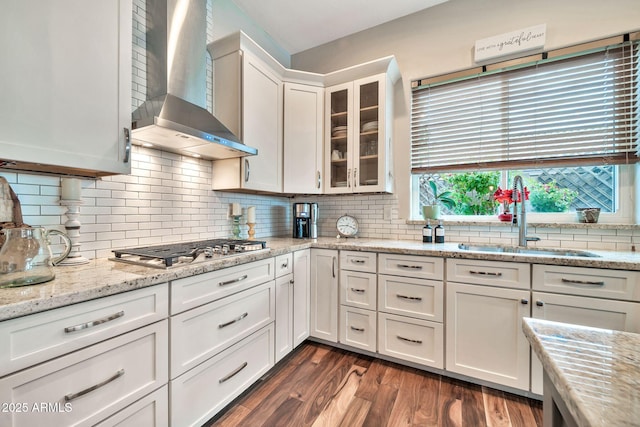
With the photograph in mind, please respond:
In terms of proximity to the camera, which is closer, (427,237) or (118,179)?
(118,179)

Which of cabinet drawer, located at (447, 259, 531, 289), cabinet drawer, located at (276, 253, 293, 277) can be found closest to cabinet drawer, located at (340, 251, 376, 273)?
cabinet drawer, located at (276, 253, 293, 277)

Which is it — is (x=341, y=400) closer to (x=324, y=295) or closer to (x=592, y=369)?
(x=324, y=295)

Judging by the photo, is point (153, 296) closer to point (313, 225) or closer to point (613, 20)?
point (313, 225)

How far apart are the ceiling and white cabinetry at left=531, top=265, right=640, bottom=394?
2415 mm

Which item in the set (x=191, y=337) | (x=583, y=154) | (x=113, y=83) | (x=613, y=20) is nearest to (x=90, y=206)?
(x=113, y=83)

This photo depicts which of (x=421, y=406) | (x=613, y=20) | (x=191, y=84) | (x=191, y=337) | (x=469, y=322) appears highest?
(x=613, y=20)

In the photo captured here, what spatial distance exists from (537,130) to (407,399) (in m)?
2.18

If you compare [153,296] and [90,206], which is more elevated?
[90,206]

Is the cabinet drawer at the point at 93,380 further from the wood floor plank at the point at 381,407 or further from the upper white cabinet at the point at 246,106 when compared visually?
the upper white cabinet at the point at 246,106

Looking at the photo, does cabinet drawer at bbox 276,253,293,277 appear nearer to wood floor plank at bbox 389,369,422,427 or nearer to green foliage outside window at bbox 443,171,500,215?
wood floor plank at bbox 389,369,422,427

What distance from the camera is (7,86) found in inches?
39.1

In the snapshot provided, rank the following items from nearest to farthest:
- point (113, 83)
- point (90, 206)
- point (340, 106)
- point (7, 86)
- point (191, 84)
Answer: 1. point (7, 86)
2. point (113, 83)
3. point (90, 206)
4. point (191, 84)
5. point (340, 106)

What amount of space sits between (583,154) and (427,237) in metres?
1.23

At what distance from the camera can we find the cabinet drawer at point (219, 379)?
1.27 meters
